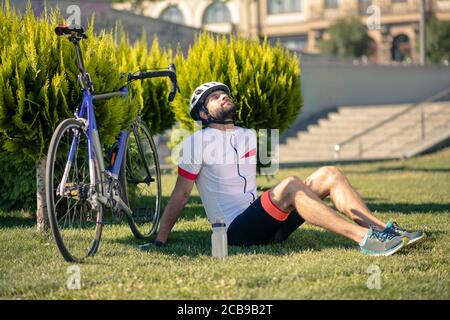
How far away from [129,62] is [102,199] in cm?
648

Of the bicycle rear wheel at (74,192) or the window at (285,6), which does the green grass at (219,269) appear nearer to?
the bicycle rear wheel at (74,192)

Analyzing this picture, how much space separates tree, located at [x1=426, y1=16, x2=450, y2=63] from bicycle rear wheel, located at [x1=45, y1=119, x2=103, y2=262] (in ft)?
150

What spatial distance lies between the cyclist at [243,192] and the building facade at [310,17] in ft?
180

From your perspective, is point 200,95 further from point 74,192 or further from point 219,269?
point 219,269

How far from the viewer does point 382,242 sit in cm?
724

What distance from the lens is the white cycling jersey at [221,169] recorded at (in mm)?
7758

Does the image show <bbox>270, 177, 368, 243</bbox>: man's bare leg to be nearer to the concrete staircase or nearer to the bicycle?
the bicycle

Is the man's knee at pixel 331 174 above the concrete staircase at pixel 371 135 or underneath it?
above

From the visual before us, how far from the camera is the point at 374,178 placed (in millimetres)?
18094

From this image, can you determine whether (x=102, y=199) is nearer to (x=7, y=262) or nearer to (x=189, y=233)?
(x=7, y=262)

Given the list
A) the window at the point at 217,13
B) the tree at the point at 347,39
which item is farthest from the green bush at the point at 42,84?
the window at the point at 217,13

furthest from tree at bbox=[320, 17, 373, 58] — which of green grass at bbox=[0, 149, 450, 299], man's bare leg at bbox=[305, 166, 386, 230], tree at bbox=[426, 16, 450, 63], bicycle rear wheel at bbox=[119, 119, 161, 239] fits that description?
man's bare leg at bbox=[305, 166, 386, 230]

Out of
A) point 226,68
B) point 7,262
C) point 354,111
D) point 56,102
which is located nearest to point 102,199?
point 7,262
